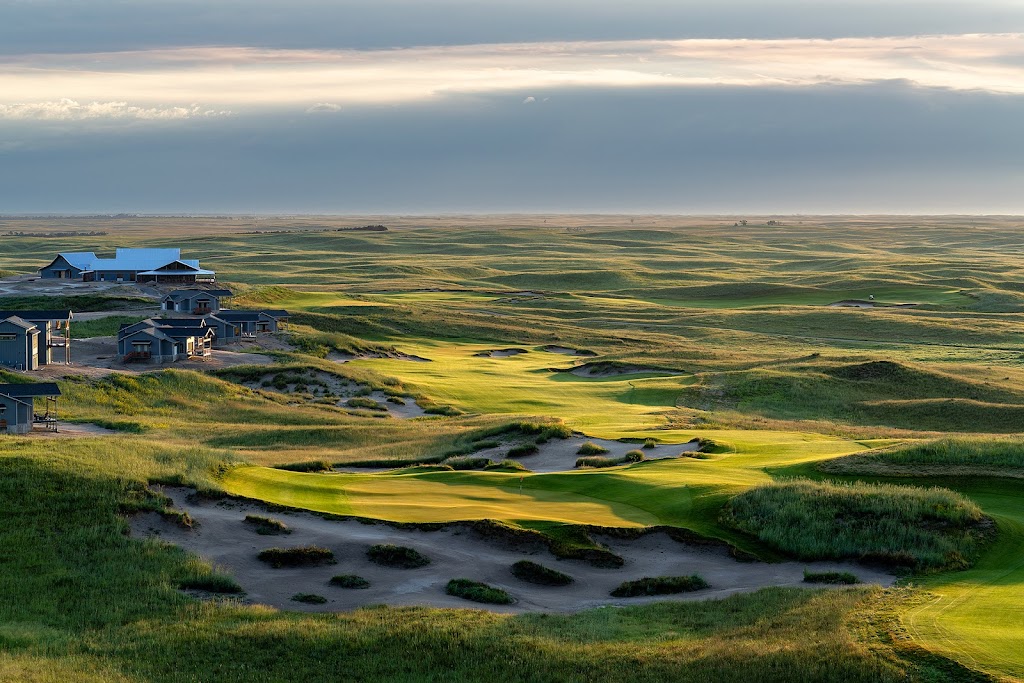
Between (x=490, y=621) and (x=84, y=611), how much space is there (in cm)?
840

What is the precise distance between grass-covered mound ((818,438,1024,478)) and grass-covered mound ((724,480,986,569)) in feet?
9.96

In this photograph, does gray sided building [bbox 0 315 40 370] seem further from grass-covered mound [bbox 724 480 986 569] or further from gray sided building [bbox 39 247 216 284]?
gray sided building [bbox 39 247 216 284]

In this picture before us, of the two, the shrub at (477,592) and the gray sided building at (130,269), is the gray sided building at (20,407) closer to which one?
the shrub at (477,592)

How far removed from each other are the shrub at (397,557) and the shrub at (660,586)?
4.70 metres

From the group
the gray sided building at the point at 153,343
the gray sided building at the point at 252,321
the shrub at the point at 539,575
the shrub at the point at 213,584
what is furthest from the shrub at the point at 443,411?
the shrub at the point at 213,584

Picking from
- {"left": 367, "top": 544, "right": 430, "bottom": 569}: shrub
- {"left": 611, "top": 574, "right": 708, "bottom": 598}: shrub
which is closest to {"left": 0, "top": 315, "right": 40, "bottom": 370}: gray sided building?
{"left": 367, "top": 544, "right": 430, "bottom": 569}: shrub

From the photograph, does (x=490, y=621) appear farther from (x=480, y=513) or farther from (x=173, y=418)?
(x=173, y=418)

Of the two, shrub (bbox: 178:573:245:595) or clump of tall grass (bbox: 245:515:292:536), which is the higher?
clump of tall grass (bbox: 245:515:292:536)

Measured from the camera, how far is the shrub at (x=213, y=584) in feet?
79.7

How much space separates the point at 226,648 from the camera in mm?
20781

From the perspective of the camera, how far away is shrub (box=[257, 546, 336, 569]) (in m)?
26.1

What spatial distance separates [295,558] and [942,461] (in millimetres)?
18926

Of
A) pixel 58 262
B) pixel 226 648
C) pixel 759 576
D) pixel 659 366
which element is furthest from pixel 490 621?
pixel 58 262

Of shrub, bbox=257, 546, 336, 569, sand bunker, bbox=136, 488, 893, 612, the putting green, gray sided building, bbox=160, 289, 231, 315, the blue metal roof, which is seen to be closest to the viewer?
the putting green
